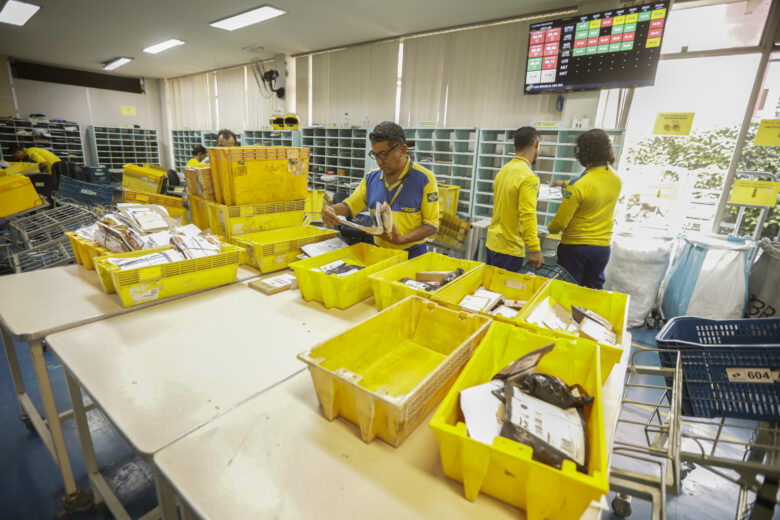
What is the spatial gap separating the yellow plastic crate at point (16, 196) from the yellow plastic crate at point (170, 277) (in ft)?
9.63

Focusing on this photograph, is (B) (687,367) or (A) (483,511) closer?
(A) (483,511)

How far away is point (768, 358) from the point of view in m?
1.11

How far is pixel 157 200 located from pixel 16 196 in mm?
2089

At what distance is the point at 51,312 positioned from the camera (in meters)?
1.48

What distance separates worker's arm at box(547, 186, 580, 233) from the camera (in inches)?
101

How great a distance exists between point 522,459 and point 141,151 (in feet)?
45.0

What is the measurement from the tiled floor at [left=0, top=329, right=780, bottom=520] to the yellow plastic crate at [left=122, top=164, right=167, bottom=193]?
1.99 metres

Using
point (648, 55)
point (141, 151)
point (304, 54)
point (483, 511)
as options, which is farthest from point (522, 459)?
point (141, 151)

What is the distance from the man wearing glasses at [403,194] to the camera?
2.09 metres

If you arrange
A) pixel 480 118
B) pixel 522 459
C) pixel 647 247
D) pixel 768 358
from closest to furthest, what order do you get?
pixel 522 459
pixel 768 358
pixel 647 247
pixel 480 118

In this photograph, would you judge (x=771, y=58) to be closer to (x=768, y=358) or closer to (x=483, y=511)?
(x=768, y=358)

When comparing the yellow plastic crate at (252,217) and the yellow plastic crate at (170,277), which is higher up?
the yellow plastic crate at (252,217)

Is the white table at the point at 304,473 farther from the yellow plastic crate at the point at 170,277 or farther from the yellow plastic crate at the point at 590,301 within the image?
the yellow plastic crate at the point at 170,277

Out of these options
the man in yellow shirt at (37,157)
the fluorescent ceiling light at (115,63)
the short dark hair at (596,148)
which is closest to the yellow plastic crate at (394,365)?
the short dark hair at (596,148)
